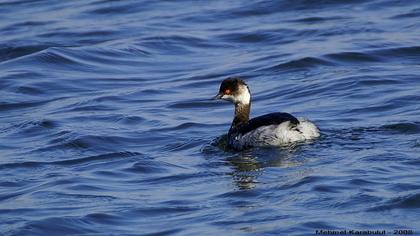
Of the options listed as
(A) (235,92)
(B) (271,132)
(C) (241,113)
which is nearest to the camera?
(B) (271,132)

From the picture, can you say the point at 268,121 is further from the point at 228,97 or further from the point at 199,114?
the point at 199,114

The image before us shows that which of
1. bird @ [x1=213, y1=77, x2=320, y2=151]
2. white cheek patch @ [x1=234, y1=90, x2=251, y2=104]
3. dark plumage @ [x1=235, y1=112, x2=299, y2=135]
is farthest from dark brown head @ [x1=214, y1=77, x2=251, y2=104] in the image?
dark plumage @ [x1=235, y1=112, x2=299, y2=135]

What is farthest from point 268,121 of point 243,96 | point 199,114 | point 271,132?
point 199,114

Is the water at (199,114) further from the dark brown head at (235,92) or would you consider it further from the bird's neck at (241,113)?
the dark brown head at (235,92)

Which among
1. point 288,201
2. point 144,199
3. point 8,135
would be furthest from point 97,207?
point 8,135

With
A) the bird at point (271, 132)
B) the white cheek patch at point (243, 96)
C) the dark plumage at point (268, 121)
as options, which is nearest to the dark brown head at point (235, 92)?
the white cheek patch at point (243, 96)

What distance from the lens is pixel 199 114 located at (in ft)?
49.9

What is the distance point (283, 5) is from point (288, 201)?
11464 mm

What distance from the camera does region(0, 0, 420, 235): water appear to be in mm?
10484

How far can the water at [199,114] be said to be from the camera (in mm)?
10484

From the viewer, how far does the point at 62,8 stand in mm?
22625

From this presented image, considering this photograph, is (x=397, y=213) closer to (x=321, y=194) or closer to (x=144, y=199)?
(x=321, y=194)

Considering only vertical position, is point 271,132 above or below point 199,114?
above

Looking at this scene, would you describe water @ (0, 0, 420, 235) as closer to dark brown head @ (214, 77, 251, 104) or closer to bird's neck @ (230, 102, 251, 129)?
bird's neck @ (230, 102, 251, 129)
